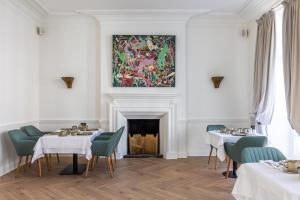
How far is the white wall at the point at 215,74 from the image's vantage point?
22.6 feet

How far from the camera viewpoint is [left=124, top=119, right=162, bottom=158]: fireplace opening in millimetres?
6867

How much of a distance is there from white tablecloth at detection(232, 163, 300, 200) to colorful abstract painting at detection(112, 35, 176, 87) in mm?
4076

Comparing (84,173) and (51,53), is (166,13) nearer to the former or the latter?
(51,53)

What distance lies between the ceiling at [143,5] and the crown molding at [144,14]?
0.15m

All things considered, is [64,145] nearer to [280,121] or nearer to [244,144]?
[244,144]

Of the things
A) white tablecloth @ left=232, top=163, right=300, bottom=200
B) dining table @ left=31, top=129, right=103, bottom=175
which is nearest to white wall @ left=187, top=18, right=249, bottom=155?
dining table @ left=31, top=129, right=103, bottom=175

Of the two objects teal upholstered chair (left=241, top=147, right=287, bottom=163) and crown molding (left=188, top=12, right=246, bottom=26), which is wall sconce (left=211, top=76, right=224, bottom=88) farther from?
teal upholstered chair (left=241, top=147, right=287, bottom=163)

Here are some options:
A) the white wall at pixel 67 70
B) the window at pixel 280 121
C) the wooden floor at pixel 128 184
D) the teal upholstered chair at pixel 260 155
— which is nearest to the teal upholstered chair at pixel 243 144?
the wooden floor at pixel 128 184

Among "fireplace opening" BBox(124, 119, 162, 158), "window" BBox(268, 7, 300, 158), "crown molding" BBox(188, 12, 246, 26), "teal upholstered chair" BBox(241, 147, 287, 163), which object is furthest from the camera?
"fireplace opening" BBox(124, 119, 162, 158)

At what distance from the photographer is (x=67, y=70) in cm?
687

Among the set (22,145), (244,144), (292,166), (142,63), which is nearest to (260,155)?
(292,166)

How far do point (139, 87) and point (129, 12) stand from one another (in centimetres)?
164

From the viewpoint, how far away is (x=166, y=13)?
6555 millimetres

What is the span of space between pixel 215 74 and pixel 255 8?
1631 mm
